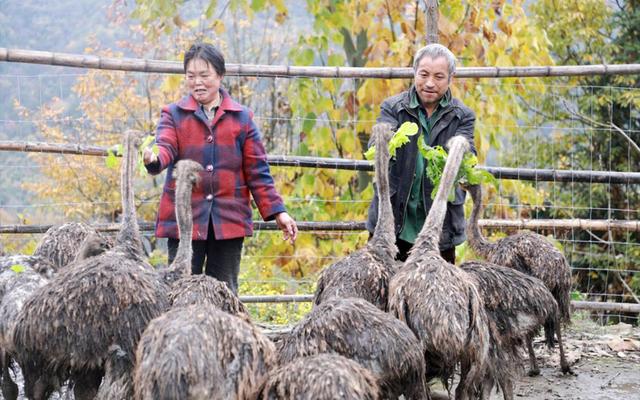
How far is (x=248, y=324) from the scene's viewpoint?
4.03m

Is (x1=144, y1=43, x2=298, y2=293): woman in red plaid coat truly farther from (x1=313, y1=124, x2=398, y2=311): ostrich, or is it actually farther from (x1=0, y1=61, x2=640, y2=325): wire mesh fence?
(x1=0, y1=61, x2=640, y2=325): wire mesh fence

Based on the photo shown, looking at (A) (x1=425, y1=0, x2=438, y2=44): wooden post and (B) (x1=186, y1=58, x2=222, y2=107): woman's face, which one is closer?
(B) (x1=186, y1=58, x2=222, y2=107): woman's face

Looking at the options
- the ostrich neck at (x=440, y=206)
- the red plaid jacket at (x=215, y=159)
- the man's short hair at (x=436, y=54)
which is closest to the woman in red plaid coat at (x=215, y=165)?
the red plaid jacket at (x=215, y=159)

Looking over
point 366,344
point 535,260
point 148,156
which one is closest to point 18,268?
point 148,156

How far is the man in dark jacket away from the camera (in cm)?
545

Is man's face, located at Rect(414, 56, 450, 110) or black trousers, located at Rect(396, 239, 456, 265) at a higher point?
man's face, located at Rect(414, 56, 450, 110)

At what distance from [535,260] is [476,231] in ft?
1.82

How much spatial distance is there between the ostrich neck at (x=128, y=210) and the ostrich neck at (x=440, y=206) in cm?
153

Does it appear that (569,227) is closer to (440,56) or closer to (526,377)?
(526,377)

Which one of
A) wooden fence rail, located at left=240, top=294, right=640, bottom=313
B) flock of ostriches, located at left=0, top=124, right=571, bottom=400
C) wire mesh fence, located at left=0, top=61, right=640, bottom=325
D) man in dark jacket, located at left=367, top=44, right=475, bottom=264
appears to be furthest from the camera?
wire mesh fence, located at left=0, top=61, right=640, bottom=325

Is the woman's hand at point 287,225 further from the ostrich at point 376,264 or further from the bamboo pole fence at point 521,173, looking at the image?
the bamboo pole fence at point 521,173

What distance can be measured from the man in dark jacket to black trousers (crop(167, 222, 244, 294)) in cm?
88

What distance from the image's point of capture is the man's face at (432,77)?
5293 mm

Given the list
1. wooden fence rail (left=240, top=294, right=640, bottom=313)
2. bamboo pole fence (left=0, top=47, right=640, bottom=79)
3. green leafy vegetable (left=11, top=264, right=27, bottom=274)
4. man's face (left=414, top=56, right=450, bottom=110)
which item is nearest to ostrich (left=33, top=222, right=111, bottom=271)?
green leafy vegetable (left=11, top=264, right=27, bottom=274)
